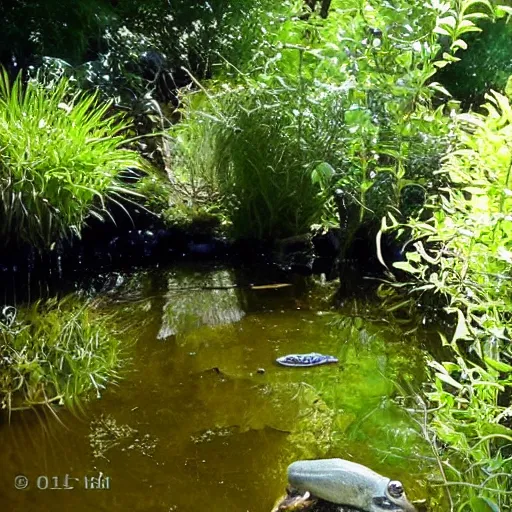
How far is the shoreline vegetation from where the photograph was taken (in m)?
2.57

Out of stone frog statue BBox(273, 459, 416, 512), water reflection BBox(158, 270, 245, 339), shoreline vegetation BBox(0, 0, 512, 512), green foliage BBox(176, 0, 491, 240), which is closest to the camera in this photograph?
stone frog statue BBox(273, 459, 416, 512)

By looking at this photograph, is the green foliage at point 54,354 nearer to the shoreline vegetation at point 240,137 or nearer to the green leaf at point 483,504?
the shoreline vegetation at point 240,137

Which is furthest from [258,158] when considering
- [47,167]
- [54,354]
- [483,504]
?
[483,504]

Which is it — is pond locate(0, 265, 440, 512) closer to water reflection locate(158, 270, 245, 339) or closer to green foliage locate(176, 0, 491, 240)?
water reflection locate(158, 270, 245, 339)

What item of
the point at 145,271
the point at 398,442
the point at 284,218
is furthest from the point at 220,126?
the point at 398,442

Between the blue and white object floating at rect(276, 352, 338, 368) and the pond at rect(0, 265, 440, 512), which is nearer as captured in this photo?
the pond at rect(0, 265, 440, 512)

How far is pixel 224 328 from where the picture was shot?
2977 mm

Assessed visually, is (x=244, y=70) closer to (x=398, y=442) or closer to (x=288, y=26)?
(x=288, y=26)

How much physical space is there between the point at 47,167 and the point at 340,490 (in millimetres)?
2309

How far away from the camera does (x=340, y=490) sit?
1576mm

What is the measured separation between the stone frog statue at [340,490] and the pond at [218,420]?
101 millimetres

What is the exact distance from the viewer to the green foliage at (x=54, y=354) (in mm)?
2209

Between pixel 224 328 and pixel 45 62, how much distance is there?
2363mm

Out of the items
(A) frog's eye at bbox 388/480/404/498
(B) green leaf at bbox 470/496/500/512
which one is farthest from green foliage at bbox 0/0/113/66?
(B) green leaf at bbox 470/496/500/512
